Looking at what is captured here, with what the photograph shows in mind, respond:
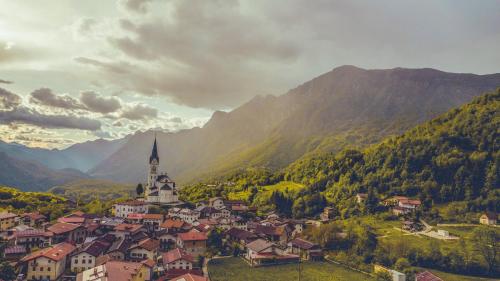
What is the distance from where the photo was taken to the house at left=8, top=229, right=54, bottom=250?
7769cm

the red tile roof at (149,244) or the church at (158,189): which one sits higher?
the church at (158,189)

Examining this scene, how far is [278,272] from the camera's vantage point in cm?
7512

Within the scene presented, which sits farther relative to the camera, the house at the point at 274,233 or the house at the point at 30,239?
the house at the point at 274,233

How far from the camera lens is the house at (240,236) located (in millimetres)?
93131

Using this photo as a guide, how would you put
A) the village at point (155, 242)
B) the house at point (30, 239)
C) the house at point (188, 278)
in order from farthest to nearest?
1. the house at point (30, 239)
2. the village at point (155, 242)
3. the house at point (188, 278)

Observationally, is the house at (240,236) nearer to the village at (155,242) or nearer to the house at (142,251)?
the village at (155,242)

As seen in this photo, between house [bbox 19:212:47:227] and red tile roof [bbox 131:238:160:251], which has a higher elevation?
house [bbox 19:212:47:227]

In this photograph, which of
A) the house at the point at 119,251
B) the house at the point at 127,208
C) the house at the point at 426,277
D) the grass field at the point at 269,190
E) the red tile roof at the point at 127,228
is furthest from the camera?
the grass field at the point at 269,190

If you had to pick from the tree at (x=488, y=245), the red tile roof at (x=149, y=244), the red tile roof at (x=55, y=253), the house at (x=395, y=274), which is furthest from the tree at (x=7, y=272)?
the tree at (x=488, y=245)

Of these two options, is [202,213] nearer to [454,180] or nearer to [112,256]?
[112,256]

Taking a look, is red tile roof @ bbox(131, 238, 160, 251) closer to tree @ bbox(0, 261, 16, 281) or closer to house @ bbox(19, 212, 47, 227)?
tree @ bbox(0, 261, 16, 281)

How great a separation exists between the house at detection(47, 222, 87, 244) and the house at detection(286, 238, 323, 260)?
5067 centimetres

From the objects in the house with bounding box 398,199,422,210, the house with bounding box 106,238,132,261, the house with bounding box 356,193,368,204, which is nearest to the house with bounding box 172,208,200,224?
the house with bounding box 106,238,132,261

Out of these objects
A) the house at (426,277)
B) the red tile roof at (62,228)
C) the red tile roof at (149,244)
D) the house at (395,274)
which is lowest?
the house at (395,274)
